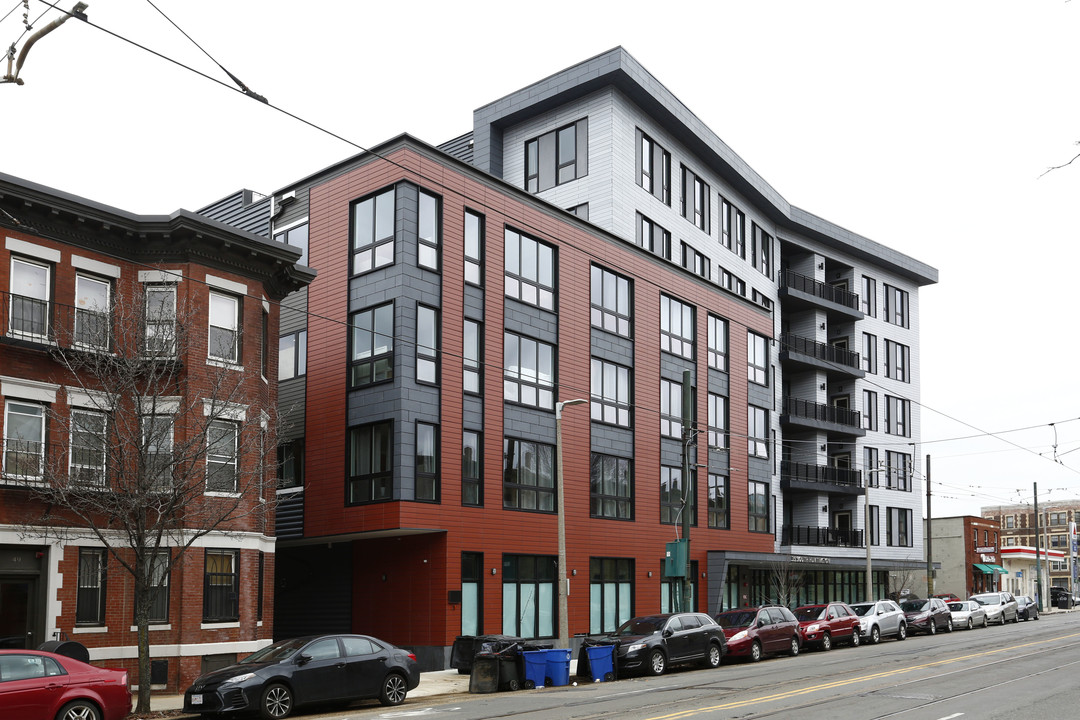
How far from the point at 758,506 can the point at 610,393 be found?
Result: 1234cm

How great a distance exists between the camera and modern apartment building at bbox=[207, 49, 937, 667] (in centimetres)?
2975

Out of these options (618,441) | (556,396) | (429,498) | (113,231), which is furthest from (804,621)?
(113,231)

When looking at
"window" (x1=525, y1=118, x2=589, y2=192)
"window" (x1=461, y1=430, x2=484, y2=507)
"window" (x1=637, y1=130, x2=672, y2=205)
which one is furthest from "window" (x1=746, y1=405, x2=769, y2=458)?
"window" (x1=461, y1=430, x2=484, y2=507)

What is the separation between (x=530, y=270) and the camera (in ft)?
111

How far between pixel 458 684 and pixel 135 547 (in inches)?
334

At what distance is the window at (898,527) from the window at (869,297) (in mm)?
11063

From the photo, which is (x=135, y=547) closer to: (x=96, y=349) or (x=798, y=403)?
(x=96, y=349)

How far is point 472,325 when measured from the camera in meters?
31.4

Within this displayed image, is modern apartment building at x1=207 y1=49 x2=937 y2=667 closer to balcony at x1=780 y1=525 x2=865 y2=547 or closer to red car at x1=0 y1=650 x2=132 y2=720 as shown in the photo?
balcony at x1=780 y1=525 x2=865 y2=547

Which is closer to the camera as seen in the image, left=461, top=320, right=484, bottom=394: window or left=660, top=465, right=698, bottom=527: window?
left=461, top=320, right=484, bottom=394: window

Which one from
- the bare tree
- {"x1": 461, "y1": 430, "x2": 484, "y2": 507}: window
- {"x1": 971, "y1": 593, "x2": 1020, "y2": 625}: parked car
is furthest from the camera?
{"x1": 971, "y1": 593, "x2": 1020, "y2": 625}: parked car

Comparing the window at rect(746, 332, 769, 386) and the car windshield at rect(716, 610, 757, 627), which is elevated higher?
the window at rect(746, 332, 769, 386)

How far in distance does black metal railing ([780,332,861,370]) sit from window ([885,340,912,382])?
3.95m

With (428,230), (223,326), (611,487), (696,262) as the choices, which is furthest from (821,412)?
(223,326)
